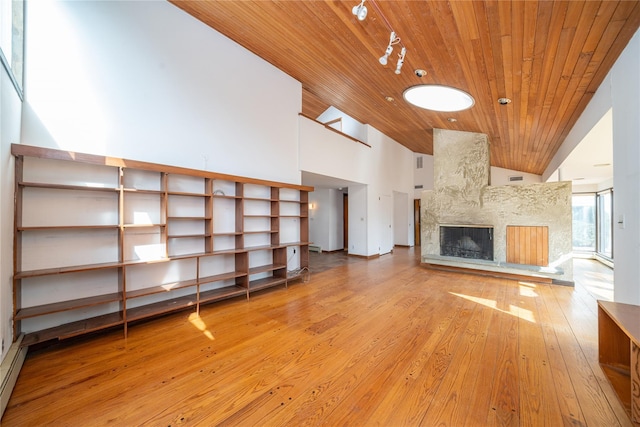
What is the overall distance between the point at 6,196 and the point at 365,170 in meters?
7.11

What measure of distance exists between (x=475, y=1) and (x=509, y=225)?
5018 millimetres

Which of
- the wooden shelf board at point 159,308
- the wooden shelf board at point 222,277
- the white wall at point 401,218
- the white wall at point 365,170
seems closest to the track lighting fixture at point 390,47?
the white wall at point 365,170

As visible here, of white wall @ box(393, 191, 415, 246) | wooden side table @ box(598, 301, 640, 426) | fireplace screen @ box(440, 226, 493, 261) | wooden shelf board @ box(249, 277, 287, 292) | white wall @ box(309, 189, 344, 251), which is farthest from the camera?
white wall @ box(393, 191, 415, 246)

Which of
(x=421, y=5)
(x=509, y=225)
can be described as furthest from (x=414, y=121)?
(x=421, y=5)

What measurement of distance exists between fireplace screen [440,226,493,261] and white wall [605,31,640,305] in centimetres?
331

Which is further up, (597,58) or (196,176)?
(597,58)

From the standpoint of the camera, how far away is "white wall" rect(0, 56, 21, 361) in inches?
80.4

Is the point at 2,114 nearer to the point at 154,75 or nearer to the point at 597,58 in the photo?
the point at 154,75

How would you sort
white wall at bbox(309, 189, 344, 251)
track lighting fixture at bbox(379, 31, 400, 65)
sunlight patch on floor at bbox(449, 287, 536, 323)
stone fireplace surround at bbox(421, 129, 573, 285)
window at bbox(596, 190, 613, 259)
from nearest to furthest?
track lighting fixture at bbox(379, 31, 400, 65)
sunlight patch on floor at bbox(449, 287, 536, 323)
stone fireplace surround at bbox(421, 129, 573, 285)
window at bbox(596, 190, 613, 259)
white wall at bbox(309, 189, 344, 251)

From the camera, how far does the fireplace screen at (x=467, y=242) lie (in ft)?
19.8

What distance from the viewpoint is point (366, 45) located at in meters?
3.55

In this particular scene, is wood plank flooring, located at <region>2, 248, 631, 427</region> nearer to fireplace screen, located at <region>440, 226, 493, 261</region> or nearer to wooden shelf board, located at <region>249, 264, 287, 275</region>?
wooden shelf board, located at <region>249, 264, 287, 275</region>

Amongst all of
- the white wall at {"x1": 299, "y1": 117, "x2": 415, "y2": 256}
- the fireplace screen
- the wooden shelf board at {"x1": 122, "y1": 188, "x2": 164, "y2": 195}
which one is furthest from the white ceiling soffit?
the wooden shelf board at {"x1": 122, "y1": 188, "x2": 164, "y2": 195}

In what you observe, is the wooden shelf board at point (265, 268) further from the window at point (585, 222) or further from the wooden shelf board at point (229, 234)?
the window at point (585, 222)
